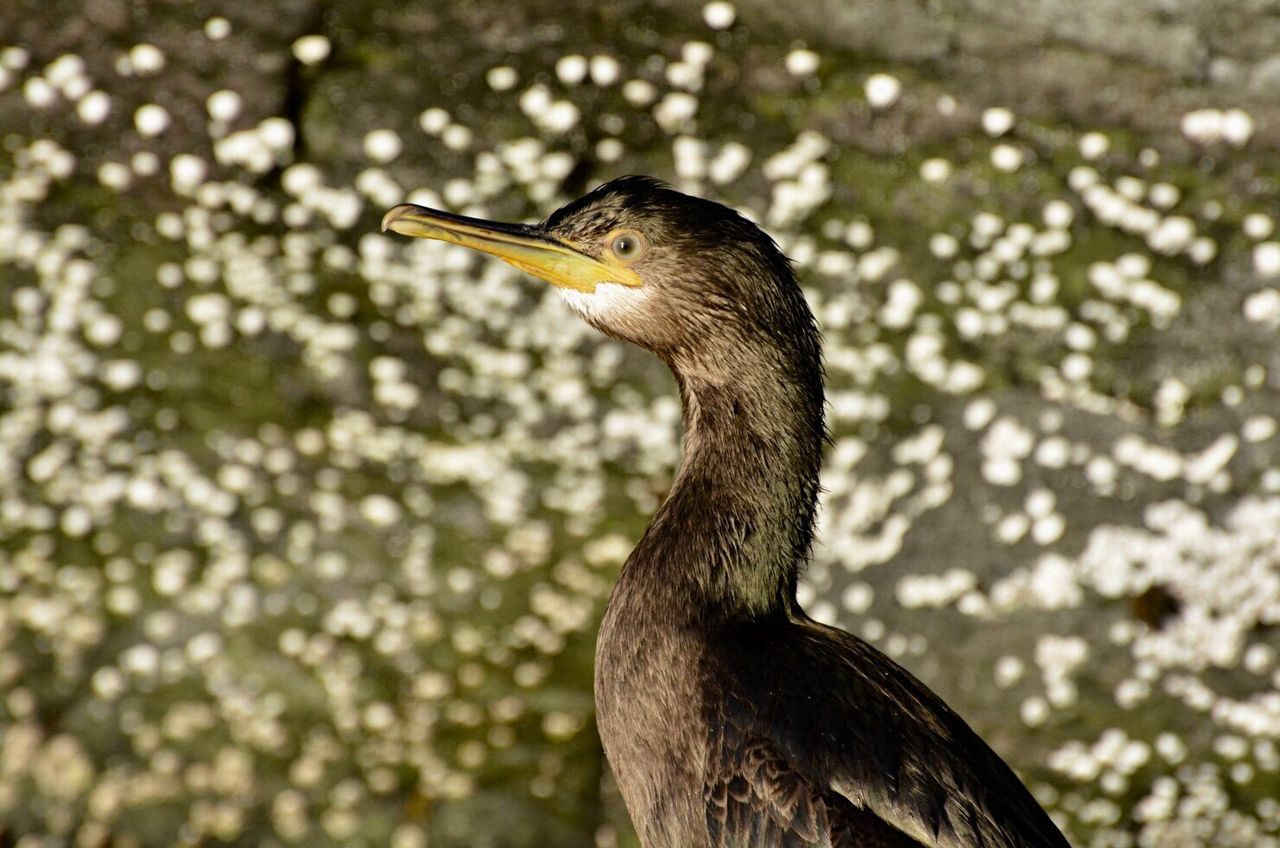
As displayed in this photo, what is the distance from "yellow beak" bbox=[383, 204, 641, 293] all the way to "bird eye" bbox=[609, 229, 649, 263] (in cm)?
2

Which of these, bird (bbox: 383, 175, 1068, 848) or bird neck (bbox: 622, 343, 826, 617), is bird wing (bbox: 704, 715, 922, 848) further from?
bird neck (bbox: 622, 343, 826, 617)

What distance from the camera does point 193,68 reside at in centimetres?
315

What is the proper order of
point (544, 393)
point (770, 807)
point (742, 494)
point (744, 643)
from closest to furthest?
point (770, 807)
point (744, 643)
point (742, 494)
point (544, 393)

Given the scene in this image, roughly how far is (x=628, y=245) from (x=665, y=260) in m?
0.07

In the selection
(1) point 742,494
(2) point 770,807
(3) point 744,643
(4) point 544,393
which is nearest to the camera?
(2) point 770,807

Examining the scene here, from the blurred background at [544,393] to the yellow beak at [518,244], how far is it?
1036 mm

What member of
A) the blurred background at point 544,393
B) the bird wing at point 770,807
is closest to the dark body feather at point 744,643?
the bird wing at point 770,807

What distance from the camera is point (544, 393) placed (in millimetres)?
3389

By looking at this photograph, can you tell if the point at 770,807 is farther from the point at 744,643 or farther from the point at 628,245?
the point at 628,245

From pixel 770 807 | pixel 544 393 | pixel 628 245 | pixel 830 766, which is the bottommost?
pixel 770 807

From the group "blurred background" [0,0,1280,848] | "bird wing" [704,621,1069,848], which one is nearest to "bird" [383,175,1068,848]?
"bird wing" [704,621,1069,848]

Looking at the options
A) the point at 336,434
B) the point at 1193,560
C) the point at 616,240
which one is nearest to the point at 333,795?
the point at 336,434

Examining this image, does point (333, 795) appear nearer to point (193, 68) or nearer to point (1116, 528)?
point (193, 68)

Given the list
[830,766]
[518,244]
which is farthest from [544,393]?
[830,766]
